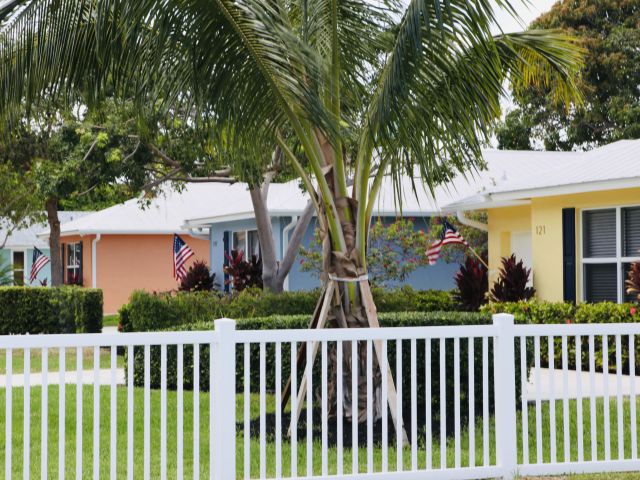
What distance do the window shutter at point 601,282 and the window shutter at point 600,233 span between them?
0.20 m

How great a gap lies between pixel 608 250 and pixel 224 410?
33.2ft

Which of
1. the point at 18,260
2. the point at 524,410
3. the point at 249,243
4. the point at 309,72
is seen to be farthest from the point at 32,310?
the point at 18,260

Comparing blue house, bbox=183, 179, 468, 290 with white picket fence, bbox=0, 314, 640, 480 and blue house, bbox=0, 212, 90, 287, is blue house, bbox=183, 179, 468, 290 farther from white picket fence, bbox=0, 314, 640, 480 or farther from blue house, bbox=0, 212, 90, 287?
blue house, bbox=0, 212, 90, 287

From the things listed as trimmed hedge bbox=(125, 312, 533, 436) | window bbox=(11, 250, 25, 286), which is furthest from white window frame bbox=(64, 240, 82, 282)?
trimmed hedge bbox=(125, 312, 533, 436)

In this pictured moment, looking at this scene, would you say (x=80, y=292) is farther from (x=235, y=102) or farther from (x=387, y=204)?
(x=235, y=102)

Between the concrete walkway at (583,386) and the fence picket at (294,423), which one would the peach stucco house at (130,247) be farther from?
the fence picket at (294,423)

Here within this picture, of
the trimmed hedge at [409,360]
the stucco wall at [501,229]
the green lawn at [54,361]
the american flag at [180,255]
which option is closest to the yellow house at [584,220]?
the stucco wall at [501,229]

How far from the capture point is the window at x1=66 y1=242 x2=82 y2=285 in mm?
35753

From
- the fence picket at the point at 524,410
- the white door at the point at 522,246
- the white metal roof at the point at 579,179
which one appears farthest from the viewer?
the white door at the point at 522,246

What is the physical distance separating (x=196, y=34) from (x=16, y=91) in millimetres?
1732

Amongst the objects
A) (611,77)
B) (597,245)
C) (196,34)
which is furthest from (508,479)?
(611,77)

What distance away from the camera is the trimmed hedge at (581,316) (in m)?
13.8

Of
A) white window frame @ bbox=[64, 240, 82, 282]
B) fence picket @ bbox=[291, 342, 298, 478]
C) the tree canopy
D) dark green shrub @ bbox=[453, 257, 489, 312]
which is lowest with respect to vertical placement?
fence picket @ bbox=[291, 342, 298, 478]

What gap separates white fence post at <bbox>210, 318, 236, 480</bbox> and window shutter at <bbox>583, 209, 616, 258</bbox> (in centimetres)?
996
